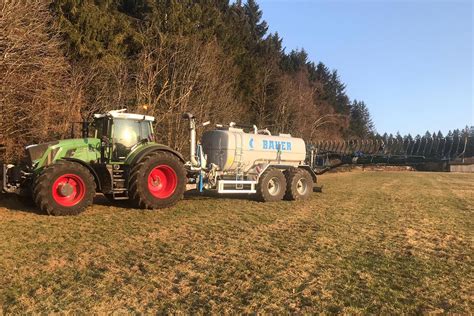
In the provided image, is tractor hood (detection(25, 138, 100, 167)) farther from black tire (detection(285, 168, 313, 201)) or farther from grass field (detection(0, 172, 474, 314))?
black tire (detection(285, 168, 313, 201))

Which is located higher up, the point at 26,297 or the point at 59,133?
the point at 59,133

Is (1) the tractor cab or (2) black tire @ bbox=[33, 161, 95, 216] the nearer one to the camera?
(2) black tire @ bbox=[33, 161, 95, 216]

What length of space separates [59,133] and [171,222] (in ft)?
25.1

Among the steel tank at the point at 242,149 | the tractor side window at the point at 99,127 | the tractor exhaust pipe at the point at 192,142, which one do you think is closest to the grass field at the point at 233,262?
the tractor side window at the point at 99,127

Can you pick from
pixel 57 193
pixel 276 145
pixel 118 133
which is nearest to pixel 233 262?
pixel 57 193

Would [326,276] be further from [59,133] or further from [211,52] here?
[211,52]

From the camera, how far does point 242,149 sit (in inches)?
532

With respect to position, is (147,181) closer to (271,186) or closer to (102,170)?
(102,170)

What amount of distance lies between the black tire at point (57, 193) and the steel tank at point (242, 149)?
4.22 meters

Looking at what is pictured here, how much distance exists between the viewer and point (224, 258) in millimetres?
6594

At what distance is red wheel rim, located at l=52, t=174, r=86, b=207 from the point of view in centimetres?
991

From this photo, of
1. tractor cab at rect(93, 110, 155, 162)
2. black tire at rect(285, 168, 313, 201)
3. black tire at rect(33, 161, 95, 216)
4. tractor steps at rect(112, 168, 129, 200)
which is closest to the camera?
black tire at rect(33, 161, 95, 216)

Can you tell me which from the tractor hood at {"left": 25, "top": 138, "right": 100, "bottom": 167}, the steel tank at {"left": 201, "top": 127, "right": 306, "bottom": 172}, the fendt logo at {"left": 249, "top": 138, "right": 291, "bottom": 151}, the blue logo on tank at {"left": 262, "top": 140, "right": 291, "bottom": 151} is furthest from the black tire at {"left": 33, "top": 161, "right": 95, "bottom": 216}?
the blue logo on tank at {"left": 262, "top": 140, "right": 291, "bottom": 151}

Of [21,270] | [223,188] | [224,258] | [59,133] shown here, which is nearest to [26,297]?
[21,270]
